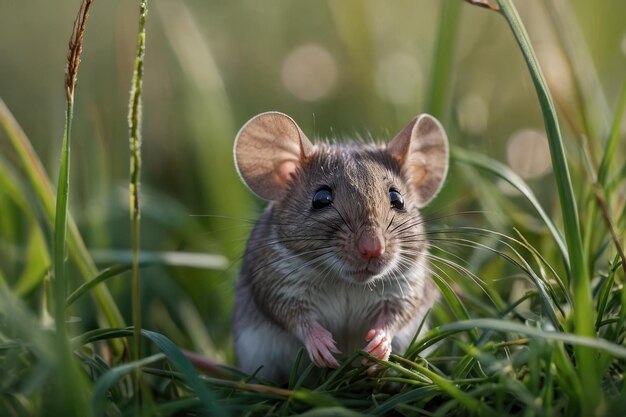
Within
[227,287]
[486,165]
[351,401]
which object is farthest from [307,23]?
[351,401]

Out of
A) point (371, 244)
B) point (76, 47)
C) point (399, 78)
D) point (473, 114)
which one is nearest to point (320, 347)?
point (371, 244)

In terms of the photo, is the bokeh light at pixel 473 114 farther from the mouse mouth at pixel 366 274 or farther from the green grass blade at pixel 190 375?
the green grass blade at pixel 190 375

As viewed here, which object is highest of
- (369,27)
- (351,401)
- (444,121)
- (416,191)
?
(369,27)

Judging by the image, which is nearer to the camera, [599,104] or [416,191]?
[416,191]

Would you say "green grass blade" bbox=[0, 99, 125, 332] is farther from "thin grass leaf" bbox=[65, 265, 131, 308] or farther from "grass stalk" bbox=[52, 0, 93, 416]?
"grass stalk" bbox=[52, 0, 93, 416]

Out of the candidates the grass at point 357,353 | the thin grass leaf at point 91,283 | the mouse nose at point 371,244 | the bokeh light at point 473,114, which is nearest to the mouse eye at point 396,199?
the grass at point 357,353

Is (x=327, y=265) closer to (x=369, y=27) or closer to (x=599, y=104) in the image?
(x=599, y=104)

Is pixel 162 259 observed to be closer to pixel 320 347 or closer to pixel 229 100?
pixel 320 347
